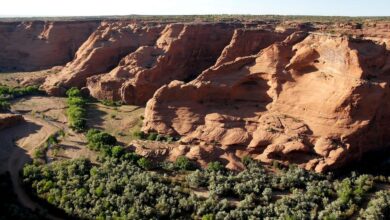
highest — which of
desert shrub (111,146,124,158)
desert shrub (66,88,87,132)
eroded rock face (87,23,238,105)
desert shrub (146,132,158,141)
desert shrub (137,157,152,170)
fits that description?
eroded rock face (87,23,238,105)

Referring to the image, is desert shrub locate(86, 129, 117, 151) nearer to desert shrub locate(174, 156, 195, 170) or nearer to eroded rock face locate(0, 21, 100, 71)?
desert shrub locate(174, 156, 195, 170)

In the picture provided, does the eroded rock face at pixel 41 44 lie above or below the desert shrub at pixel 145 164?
above

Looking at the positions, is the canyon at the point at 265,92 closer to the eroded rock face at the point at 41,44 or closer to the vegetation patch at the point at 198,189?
the vegetation patch at the point at 198,189

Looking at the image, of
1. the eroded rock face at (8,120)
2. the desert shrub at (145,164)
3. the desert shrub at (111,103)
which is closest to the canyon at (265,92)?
the desert shrub at (111,103)

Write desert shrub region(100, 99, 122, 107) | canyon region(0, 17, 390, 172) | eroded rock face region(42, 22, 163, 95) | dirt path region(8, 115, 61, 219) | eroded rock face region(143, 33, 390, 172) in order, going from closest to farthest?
dirt path region(8, 115, 61, 219) < eroded rock face region(143, 33, 390, 172) < canyon region(0, 17, 390, 172) < desert shrub region(100, 99, 122, 107) < eroded rock face region(42, 22, 163, 95)

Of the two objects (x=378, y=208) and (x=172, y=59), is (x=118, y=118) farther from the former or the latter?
(x=378, y=208)

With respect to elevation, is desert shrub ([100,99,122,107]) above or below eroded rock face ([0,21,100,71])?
below

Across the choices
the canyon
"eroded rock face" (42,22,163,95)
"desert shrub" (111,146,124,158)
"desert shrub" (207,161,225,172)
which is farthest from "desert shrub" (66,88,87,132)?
"desert shrub" (207,161,225,172)

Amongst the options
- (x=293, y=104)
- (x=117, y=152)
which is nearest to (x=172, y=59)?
(x=117, y=152)
